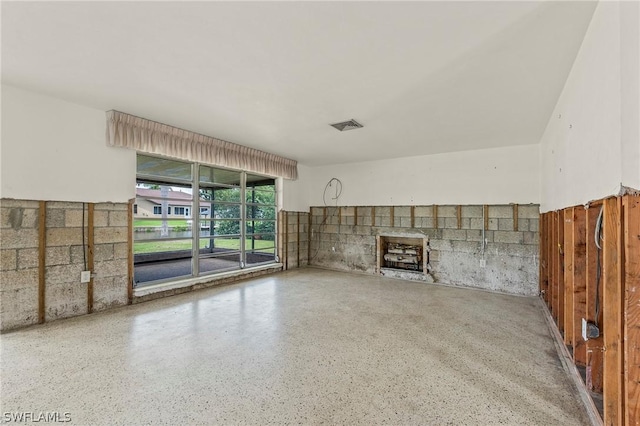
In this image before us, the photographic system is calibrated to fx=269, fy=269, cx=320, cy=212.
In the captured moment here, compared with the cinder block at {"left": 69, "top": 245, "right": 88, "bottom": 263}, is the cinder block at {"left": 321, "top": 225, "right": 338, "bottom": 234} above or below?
above

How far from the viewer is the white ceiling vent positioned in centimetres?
389

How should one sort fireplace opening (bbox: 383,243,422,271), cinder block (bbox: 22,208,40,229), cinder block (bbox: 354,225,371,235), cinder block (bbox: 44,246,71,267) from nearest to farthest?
cinder block (bbox: 22,208,40,229), cinder block (bbox: 44,246,71,267), fireplace opening (bbox: 383,243,422,271), cinder block (bbox: 354,225,371,235)

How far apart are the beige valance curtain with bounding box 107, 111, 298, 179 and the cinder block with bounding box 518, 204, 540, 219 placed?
4857 millimetres

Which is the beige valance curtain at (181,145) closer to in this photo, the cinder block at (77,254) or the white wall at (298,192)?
the white wall at (298,192)

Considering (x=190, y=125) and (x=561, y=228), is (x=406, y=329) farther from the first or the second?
(x=190, y=125)

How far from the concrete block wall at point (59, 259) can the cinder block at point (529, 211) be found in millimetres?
6398

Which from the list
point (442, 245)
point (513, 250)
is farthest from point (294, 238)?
point (513, 250)

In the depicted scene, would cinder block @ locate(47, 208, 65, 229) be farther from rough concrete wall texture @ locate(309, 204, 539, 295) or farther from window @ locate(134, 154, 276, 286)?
rough concrete wall texture @ locate(309, 204, 539, 295)

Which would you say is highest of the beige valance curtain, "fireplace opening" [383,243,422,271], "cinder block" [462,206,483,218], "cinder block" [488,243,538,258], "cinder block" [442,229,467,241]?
the beige valance curtain

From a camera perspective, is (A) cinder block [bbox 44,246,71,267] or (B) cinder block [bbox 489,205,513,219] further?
(B) cinder block [bbox 489,205,513,219]

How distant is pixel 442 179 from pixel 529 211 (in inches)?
61.3

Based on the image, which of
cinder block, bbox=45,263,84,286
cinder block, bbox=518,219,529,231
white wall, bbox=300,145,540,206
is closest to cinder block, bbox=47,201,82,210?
cinder block, bbox=45,263,84,286

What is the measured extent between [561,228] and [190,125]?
493cm

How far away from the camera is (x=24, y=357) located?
2.39 metres
